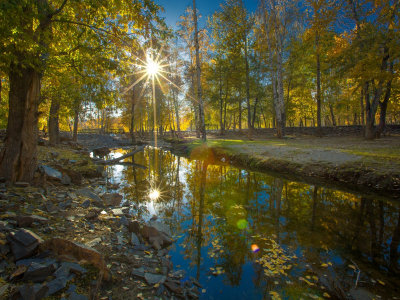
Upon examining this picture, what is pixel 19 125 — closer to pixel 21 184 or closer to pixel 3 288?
pixel 21 184

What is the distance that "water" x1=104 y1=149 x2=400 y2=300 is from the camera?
121 inches

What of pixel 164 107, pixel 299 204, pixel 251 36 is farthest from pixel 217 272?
pixel 164 107

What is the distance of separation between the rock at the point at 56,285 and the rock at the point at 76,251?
415 mm

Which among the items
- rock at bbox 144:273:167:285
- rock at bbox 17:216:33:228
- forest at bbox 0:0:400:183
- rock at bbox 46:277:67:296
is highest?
forest at bbox 0:0:400:183

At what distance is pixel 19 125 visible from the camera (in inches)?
211

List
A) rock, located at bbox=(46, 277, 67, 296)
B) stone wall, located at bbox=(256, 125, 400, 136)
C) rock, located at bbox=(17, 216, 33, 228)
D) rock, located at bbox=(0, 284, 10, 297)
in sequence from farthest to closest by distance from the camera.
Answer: stone wall, located at bbox=(256, 125, 400, 136)
rock, located at bbox=(17, 216, 33, 228)
rock, located at bbox=(46, 277, 67, 296)
rock, located at bbox=(0, 284, 10, 297)

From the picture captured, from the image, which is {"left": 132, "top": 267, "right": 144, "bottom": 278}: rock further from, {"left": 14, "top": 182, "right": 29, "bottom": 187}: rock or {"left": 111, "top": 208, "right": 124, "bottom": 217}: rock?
{"left": 14, "top": 182, "right": 29, "bottom": 187}: rock

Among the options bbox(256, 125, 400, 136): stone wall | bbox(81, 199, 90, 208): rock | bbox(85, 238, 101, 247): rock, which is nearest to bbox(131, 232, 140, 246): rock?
bbox(85, 238, 101, 247): rock

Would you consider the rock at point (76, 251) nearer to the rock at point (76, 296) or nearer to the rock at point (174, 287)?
the rock at point (76, 296)

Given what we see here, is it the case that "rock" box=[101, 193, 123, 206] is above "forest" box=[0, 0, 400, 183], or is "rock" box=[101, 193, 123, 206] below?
below

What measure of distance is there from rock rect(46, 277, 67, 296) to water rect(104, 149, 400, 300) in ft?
6.06

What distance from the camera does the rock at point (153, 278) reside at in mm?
2838

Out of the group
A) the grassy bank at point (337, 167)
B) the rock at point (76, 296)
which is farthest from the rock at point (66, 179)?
the grassy bank at point (337, 167)

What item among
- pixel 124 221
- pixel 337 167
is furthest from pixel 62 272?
pixel 337 167
